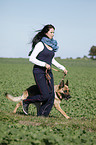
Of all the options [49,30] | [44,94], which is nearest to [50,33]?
[49,30]

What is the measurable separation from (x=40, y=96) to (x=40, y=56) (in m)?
1.03

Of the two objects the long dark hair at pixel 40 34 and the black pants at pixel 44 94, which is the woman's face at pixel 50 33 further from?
the black pants at pixel 44 94

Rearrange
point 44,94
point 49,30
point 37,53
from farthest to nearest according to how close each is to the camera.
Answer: point 49,30 < point 44,94 < point 37,53

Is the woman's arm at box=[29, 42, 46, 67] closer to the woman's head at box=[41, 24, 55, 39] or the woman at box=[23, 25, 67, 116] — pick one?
the woman at box=[23, 25, 67, 116]

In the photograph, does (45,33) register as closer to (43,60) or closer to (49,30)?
(49,30)

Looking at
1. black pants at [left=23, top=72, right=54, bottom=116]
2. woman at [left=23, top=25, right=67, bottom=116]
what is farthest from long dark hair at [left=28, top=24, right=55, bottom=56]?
black pants at [left=23, top=72, right=54, bottom=116]

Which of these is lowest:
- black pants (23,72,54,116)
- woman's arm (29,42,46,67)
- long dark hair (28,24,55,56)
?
black pants (23,72,54,116)

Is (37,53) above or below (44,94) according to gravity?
above

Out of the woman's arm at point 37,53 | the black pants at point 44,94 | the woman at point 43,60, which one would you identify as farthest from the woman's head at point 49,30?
the black pants at point 44,94

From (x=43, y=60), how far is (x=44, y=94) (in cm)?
87

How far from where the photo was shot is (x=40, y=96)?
6363 millimetres

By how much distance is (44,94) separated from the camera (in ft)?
20.7

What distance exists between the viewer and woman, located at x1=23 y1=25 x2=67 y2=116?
6188 millimetres

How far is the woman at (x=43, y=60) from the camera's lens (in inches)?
244
